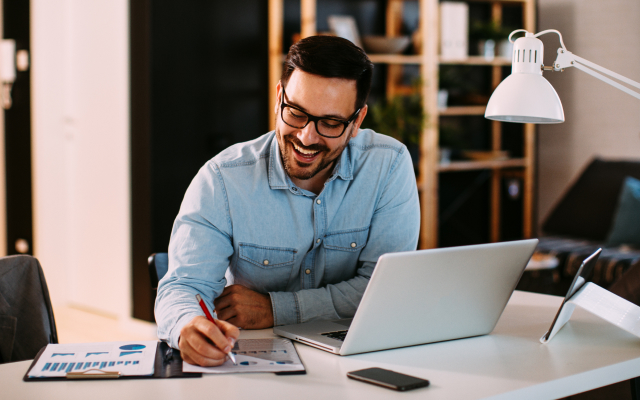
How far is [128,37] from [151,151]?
25.4 inches

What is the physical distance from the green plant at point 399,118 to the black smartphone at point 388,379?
3074 mm

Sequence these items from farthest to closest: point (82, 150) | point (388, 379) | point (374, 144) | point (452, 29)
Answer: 1. point (452, 29)
2. point (82, 150)
3. point (374, 144)
4. point (388, 379)

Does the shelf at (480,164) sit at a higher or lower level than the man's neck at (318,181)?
lower

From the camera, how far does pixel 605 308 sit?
1321 millimetres

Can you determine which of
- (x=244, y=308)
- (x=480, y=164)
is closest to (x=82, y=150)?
(x=480, y=164)

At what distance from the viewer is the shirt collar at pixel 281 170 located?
64.2 inches

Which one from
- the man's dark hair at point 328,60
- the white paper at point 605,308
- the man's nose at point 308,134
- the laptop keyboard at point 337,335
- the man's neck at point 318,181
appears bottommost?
the laptop keyboard at point 337,335

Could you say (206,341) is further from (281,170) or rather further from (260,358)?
(281,170)

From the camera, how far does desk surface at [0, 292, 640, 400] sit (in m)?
1.02

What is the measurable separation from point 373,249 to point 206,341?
63 centimetres

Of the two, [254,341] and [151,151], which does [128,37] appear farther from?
[254,341]

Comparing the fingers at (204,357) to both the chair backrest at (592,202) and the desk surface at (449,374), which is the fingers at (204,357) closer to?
the desk surface at (449,374)

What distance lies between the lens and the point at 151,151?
3.55 meters

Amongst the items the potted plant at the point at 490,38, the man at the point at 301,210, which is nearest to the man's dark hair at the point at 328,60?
the man at the point at 301,210
